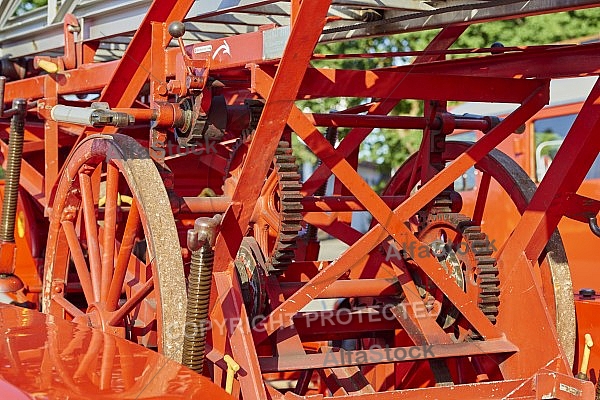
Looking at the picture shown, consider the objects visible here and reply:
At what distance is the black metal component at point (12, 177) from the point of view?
4609mm

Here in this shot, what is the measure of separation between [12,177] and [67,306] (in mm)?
839

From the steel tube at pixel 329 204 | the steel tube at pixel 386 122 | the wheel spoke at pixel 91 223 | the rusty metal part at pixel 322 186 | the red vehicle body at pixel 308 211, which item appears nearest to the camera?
the red vehicle body at pixel 308 211

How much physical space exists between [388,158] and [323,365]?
10371mm

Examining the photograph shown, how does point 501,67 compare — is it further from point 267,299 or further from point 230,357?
point 230,357

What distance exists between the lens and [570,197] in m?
3.58

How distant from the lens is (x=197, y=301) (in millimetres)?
2877

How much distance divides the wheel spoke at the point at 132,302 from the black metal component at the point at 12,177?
117 centimetres

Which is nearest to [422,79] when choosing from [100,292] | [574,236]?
[100,292]

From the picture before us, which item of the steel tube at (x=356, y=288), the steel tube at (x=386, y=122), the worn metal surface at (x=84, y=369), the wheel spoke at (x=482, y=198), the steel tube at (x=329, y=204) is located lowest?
the worn metal surface at (x=84, y=369)

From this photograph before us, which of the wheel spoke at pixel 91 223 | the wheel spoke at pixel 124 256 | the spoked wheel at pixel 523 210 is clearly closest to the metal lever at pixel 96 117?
the wheel spoke at pixel 124 256

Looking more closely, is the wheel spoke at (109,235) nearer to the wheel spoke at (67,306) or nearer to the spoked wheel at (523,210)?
the wheel spoke at (67,306)

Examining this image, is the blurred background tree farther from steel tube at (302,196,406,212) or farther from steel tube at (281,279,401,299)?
steel tube at (281,279,401,299)

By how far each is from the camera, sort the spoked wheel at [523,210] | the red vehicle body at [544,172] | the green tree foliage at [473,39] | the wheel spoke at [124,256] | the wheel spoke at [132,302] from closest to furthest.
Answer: the wheel spoke at [132,302], the wheel spoke at [124,256], the spoked wheel at [523,210], the red vehicle body at [544,172], the green tree foliage at [473,39]

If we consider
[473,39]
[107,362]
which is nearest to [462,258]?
[107,362]
